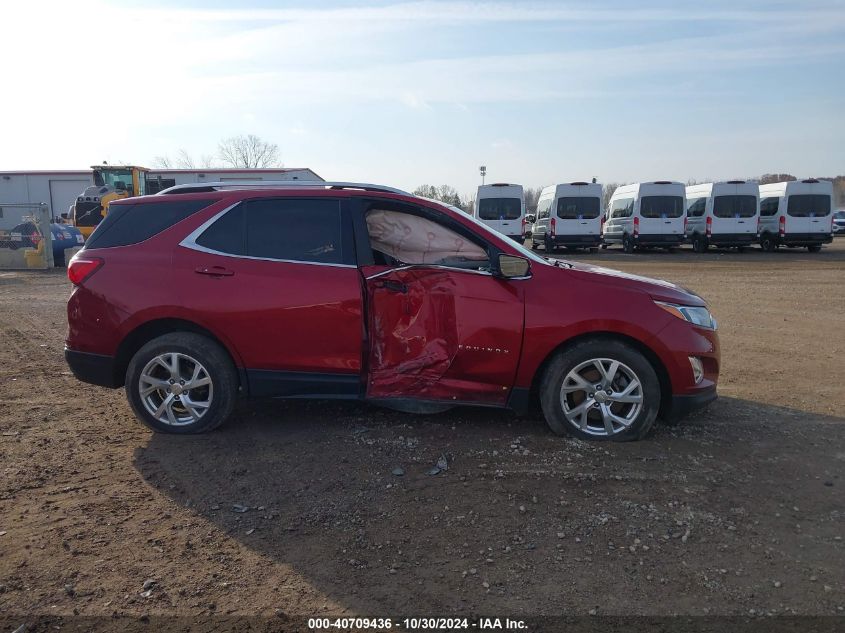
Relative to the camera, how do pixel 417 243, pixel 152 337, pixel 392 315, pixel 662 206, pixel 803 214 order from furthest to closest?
pixel 662 206 → pixel 803 214 → pixel 417 243 → pixel 152 337 → pixel 392 315

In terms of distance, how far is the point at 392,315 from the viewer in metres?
4.94

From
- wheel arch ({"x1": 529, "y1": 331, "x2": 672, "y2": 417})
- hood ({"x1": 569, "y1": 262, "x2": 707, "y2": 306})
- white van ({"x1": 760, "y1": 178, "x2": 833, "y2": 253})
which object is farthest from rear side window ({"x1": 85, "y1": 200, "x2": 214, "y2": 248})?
white van ({"x1": 760, "y1": 178, "x2": 833, "y2": 253})

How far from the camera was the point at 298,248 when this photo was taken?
4.97 m

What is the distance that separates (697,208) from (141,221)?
1051 inches

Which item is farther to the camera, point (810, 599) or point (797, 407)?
point (797, 407)

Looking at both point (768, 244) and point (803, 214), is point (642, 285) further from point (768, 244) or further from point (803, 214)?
point (768, 244)

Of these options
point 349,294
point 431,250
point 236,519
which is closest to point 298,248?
point 349,294

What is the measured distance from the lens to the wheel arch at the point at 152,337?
4945 millimetres

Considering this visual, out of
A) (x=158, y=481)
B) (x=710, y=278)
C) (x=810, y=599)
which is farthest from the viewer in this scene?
(x=710, y=278)

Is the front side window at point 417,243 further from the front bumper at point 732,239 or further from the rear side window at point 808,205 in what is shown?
the rear side window at point 808,205

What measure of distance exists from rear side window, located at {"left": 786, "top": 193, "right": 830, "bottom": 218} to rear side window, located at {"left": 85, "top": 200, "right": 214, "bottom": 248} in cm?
2621

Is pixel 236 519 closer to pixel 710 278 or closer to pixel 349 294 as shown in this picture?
pixel 349 294

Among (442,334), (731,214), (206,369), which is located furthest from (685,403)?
(731,214)

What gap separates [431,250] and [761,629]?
345 cm
